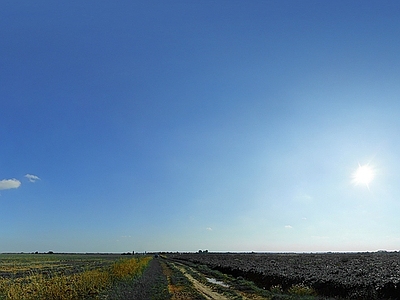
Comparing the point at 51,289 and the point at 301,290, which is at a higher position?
the point at 51,289

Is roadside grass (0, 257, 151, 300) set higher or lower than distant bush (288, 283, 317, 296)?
higher

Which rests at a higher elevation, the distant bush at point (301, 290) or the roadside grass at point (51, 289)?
the roadside grass at point (51, 289)

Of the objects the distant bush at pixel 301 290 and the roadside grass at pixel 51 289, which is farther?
the distant bush at pixel 301 290

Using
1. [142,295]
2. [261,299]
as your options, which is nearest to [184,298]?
[142,295]

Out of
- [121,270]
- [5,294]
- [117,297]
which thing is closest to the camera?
[5,294]

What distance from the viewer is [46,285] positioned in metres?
17.6

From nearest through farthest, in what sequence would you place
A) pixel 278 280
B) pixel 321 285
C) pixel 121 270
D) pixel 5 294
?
1. pixel 5 294
2. pixel 321 285
3. pixel 278 280
4. pixel 121 270

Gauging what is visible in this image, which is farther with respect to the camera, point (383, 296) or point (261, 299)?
point (261, 299)

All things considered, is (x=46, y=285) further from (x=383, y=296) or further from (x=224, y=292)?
(x=383, y=296)

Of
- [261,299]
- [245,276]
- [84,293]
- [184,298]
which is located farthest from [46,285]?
[245,276]

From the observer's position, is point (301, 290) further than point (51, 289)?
Yes

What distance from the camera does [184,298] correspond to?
2286cm

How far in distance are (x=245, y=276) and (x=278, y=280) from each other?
359 inches

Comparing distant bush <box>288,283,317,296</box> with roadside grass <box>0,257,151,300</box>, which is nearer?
roadside grass <box>0,257,151,300</box>
